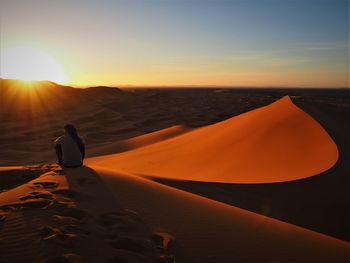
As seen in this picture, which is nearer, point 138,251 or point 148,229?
point 138,251

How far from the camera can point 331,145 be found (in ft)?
29.1

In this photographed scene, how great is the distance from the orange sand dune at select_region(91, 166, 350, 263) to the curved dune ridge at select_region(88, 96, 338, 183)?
2689 millimetres

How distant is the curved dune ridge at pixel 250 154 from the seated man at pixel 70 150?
2.12m

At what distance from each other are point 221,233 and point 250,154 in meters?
6.09

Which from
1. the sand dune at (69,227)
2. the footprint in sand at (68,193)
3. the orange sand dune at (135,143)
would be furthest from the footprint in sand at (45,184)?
the orange sand dune at (135,143)

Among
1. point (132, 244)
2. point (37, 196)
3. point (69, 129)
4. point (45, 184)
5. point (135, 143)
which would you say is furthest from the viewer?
point (135, 143)

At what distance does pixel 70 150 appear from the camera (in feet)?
21.7

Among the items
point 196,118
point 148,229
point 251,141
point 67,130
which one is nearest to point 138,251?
point 148,229

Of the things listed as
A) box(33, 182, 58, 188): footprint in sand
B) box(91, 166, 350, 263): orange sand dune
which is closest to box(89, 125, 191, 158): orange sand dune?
box(33, 182, 58, 188): footprint in sand

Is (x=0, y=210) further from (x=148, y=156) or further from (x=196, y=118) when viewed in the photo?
(x=196, y=118)

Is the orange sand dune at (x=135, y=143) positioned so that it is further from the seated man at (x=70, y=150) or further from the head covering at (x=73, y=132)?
the seated man at (x=70, y=150)

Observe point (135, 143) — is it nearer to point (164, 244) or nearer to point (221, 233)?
point (221, 233)

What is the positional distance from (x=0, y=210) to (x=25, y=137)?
57.6 ft

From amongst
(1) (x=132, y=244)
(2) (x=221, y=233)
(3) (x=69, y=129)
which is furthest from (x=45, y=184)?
(2) (x=221, y=233)
